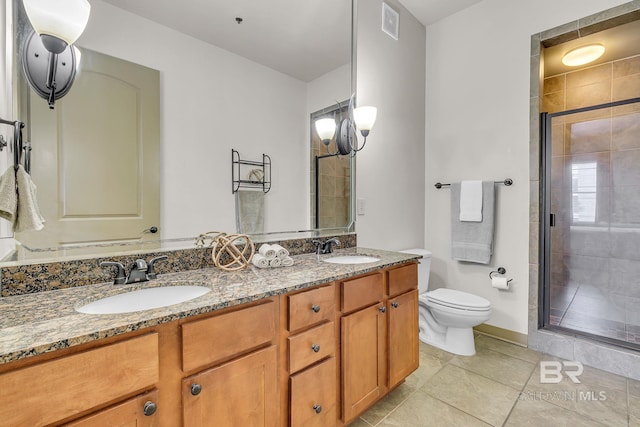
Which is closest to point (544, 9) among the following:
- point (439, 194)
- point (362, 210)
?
point (439, 194)

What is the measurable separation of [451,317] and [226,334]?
71.1 inches

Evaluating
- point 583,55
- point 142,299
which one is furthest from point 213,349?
point 583,55

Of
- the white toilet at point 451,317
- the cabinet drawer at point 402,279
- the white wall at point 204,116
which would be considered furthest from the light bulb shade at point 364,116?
the white toilet at point 451,317

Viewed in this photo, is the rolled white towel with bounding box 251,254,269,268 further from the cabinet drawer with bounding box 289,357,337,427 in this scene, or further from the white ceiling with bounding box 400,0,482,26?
the white ceiling with bounding box 400,0,482,26

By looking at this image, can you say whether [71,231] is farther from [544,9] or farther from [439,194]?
[544,9]

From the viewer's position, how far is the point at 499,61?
2549 millimetres

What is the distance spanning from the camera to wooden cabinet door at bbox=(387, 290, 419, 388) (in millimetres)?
1652

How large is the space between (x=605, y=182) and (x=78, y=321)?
127 inches

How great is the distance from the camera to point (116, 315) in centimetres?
83

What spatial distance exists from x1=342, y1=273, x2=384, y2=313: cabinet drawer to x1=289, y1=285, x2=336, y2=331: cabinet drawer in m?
0.08

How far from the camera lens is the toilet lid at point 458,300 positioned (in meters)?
2.15

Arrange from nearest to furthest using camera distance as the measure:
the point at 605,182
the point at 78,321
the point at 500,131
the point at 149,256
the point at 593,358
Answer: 1. the point at 78,321
2. the point at 149,256
3. the point at 593,358
4. the point at 605,182
5. the point at 500,131

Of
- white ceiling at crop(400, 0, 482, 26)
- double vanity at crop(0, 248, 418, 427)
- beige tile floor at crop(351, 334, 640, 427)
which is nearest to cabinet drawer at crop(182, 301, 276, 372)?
double vanity at crop(0, 248, 418, 427)
